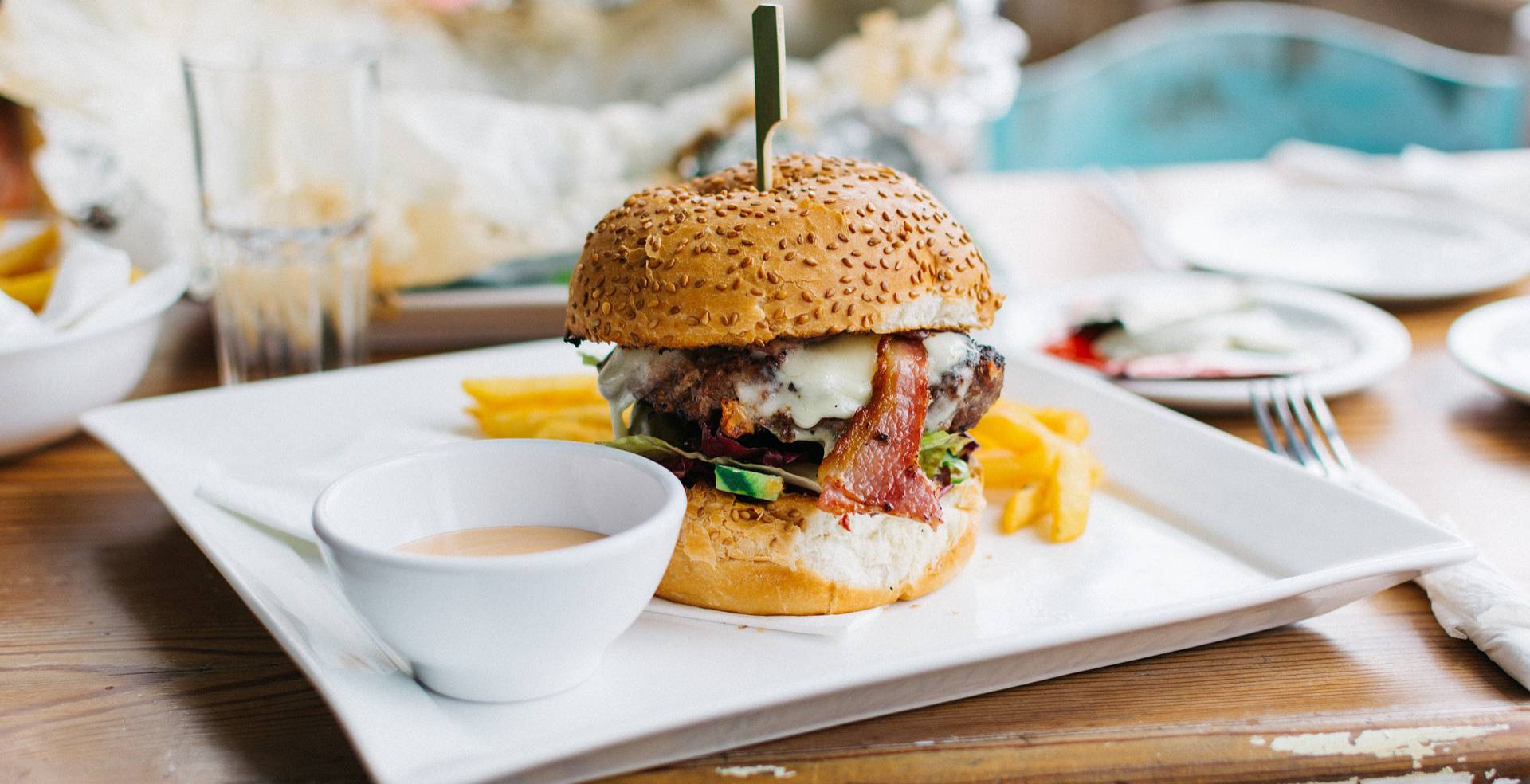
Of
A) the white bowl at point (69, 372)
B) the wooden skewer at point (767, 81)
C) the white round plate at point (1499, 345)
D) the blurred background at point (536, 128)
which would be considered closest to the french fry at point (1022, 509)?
the wooden skewer at point (767, 81)

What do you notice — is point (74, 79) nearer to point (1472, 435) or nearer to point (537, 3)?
point (537, 3)

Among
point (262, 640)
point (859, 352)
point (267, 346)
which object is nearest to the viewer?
point (262, 640)

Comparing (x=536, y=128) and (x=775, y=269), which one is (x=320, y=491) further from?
(x=536, y=128)

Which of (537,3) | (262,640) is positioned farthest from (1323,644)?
(537,3)

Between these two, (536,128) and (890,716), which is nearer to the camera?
(890,716)

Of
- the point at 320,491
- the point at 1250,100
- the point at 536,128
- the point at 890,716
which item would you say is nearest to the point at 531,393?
the point at 320,491

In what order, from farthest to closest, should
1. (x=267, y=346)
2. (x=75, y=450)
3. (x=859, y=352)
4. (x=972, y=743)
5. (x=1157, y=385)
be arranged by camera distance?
(x=267, y=346)
(x=1157, y=385)
(x=75, y=450)
(x=859, y=352)
(x=972, y=743)

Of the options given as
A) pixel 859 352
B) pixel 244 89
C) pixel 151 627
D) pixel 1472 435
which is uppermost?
pixel 244 89
